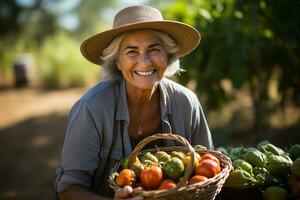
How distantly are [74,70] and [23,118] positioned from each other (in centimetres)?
329

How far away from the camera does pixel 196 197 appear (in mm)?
2168

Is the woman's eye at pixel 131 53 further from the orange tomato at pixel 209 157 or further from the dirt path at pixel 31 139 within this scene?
the dirt path at pixel 31 139

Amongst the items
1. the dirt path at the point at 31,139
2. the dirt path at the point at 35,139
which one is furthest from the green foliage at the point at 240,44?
the dirt path at the point at 31,139

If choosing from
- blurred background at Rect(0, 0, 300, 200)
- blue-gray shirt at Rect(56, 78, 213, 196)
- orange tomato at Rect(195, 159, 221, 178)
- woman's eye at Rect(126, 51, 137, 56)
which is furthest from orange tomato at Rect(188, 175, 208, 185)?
blurred background at Rect(0, 0, 300, 200)

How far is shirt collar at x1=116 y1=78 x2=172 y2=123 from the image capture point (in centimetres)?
289

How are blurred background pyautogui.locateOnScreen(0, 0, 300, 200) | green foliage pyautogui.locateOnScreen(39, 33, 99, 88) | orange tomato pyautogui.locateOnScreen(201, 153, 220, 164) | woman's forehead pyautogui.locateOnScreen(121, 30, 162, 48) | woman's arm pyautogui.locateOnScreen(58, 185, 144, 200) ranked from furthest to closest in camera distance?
green foliage pyautogui.locateOnScreen(39, 33, 99, 88)
blurred background pyautogui.locateOnScreen(0, 0, 300, 200)
woman's forehead pyautogui.locateOnScreen(121, 30, 162, 48)
woman's arm pyautogui.locateOnScreen(58, 185, 144, 200)
orange tomato pyautogui.locateOnScreen(201, 153, 220, 164)

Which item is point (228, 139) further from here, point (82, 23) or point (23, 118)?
point (82, 23)

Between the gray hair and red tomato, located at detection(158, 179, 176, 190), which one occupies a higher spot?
the gray hair

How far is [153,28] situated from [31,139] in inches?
202

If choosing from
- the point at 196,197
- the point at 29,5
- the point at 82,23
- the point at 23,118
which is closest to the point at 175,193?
the point at 196,197

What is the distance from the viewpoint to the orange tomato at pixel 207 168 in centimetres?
224

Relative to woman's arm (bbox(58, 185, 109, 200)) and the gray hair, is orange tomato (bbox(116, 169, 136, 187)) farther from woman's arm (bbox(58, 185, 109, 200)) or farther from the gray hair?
the gray hair

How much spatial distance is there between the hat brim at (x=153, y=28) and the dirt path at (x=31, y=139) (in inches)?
108

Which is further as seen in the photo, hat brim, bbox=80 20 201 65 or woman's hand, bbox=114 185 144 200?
hat brim, bbox=80 20 201 65
